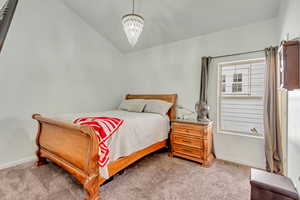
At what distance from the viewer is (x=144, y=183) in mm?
1912

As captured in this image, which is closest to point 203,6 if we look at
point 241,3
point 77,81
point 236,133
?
point 241,3

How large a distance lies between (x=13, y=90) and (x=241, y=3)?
386 cm

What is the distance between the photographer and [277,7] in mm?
2092

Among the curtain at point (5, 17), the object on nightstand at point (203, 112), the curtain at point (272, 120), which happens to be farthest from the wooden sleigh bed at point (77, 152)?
the curtain at point (272, 120)

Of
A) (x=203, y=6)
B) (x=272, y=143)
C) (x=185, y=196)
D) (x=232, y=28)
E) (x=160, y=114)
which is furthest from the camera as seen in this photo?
(x=160, y=114)

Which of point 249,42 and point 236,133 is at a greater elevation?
point 249,42

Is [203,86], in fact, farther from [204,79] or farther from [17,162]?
[17,162]

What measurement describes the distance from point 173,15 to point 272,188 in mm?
2794

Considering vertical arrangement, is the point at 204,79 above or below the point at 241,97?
above

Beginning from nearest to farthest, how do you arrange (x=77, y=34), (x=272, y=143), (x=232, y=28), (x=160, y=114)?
1. (x=272, y=143)
2. (x=232, y=28)
3. (x=160, y=114)
4. (x=77, y=34)

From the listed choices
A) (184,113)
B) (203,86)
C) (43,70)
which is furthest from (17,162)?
(203,86)

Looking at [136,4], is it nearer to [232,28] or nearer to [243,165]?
[232,28]

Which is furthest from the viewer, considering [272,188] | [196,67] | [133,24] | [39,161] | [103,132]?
[196,67]

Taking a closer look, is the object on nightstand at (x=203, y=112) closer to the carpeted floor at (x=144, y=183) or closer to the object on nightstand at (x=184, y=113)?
the object on nightstand at (x=184, y=113)
